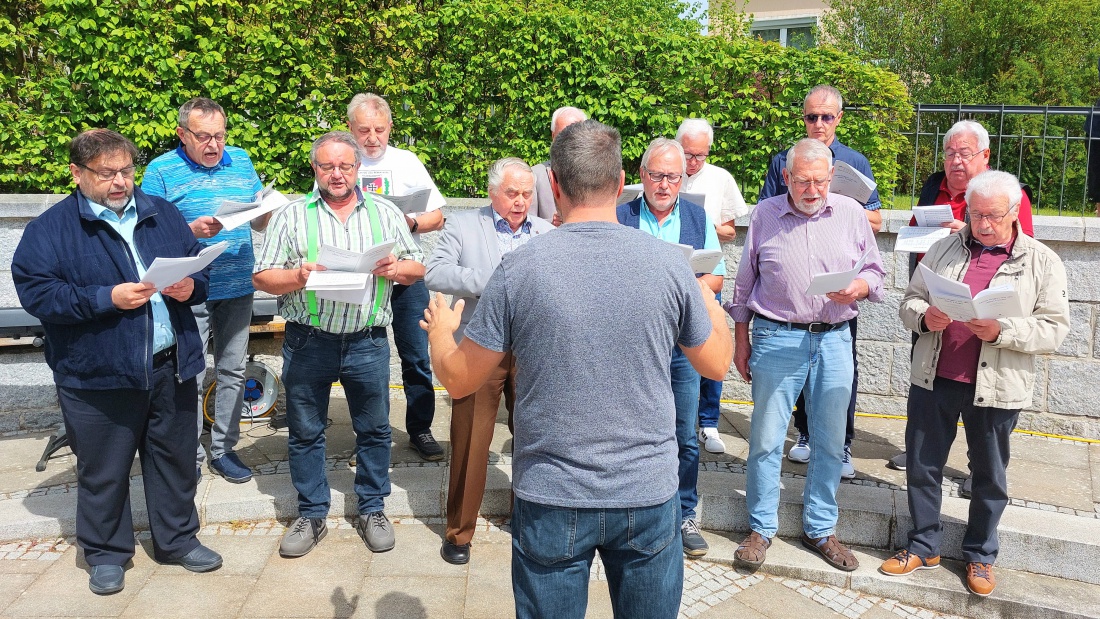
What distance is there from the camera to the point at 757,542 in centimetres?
471

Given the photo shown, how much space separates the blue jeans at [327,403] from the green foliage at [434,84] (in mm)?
3183

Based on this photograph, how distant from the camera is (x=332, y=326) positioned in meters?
4.46

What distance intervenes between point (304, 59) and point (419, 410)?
3.26 meters

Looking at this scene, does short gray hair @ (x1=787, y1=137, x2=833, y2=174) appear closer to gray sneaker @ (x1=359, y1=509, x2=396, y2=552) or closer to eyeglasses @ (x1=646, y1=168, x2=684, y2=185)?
eyeglasses @ (x1=646, y1=168, x2=684, y2=185)

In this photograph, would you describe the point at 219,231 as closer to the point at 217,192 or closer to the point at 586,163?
the point at 217,192

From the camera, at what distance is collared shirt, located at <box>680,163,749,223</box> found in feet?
18.3

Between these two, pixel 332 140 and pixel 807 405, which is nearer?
pixel 332 140

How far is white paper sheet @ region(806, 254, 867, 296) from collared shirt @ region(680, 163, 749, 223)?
139 centimetres

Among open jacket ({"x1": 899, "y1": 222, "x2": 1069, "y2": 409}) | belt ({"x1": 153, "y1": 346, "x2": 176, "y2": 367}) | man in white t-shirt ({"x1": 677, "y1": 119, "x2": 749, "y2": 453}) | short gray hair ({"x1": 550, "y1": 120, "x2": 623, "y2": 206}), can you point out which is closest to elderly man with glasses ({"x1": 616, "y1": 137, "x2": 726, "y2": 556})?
man in white t-shirt ({"x1": 677, "y1": 119, "x2": 749, "y2": 453})

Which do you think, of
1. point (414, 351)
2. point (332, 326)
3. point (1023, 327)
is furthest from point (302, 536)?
point (1023, 327)

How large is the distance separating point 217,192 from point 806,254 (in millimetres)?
3082

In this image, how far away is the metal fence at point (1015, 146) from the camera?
7.12 meters

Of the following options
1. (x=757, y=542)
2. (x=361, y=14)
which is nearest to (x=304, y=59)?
(x=361, y=14)

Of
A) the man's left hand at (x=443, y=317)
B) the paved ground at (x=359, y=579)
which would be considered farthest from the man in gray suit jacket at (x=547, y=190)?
the man's left hand at (x=443, y=317)
